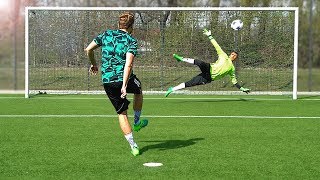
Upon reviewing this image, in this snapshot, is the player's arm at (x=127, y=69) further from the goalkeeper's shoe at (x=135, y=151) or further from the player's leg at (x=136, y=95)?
the goalkeeper's shoe at (x=135, y=151)

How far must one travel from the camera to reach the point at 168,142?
25.4 ft

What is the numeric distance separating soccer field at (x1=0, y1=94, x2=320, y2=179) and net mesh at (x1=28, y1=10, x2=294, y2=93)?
10.9ft

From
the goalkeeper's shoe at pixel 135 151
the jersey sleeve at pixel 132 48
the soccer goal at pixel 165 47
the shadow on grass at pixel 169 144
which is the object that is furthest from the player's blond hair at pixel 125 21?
the soccer goal at pixel 165 47

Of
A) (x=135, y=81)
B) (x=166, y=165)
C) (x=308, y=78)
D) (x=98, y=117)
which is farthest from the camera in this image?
(x=308, y=78)

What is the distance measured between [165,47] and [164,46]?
5 cm

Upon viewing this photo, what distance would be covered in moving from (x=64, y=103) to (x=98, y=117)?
312 cm

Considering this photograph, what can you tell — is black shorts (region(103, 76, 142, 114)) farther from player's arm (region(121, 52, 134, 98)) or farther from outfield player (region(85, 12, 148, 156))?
player's arm (region(121, 52, 134, 98))

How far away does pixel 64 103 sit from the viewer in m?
13.6

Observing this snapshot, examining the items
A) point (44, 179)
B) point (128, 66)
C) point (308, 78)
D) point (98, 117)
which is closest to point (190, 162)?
point (128, 66)

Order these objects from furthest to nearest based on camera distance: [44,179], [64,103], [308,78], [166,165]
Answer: [308,78]
[64,103]
[166,165]
[44,179]

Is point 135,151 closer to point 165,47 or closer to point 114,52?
point 114,52

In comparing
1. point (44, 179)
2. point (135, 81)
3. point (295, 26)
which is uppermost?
point (295, 26)

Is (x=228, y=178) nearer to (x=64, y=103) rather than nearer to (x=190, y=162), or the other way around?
(x=190, y=162)

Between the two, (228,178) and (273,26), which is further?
(273,26)
